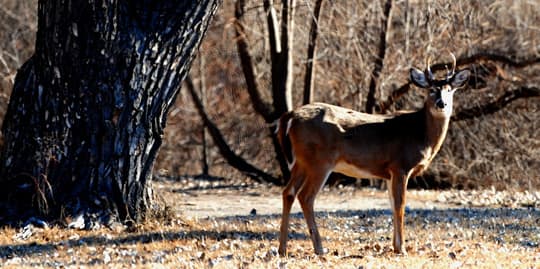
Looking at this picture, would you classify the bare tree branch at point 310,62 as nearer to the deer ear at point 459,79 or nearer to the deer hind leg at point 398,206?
the deer ear at point 459,79

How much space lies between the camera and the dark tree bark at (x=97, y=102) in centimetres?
1063

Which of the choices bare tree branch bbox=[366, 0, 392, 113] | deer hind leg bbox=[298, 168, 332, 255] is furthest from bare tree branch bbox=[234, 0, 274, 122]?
deer hind leg bbox=[298, 168, 332, 255]

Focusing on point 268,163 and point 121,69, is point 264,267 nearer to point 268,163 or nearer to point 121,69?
point 121,69

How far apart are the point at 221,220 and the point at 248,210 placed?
1688 mm

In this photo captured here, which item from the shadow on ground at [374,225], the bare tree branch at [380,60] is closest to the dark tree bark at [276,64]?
the bare tree branch at [380,60]

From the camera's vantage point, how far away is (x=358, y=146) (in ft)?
32.1

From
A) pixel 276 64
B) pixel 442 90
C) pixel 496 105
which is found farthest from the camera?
pixel 496 105

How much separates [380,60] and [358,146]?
8.00 m

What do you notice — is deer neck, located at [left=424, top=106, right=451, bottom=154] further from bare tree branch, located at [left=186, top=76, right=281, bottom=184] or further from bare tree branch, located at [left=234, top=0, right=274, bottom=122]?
bare tree branch, located at [left=186, top=76, right=281, bottom=184]

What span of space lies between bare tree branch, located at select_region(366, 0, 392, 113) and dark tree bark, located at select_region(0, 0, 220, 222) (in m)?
6.74

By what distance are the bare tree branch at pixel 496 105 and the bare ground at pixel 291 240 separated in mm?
3706

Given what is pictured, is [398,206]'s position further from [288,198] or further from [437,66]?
[437,66]

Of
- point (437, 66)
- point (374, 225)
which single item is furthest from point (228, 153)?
point (374, 225)

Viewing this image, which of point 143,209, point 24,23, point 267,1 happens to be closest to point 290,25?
point 267,1
